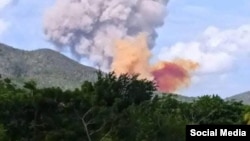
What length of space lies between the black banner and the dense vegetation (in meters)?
40.9

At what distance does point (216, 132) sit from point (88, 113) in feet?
157

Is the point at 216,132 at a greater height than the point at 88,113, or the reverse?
the point at 88,113

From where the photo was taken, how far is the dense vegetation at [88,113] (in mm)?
64000

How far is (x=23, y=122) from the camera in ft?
208

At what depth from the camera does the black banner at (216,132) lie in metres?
20.1

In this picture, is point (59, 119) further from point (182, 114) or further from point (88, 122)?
point (182, 114)

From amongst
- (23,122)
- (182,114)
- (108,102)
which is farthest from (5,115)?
(182,114)

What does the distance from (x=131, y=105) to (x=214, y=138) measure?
55.8 metres

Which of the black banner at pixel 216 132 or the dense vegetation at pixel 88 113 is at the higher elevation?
the dense vegetation at pixel 88 113

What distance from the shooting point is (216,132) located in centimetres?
2025

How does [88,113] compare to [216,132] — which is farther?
[88,113]

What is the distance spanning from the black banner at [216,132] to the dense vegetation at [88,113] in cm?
4091

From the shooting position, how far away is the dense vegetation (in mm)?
64000

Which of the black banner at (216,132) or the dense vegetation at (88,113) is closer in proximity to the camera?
the black banner at (216,132)
